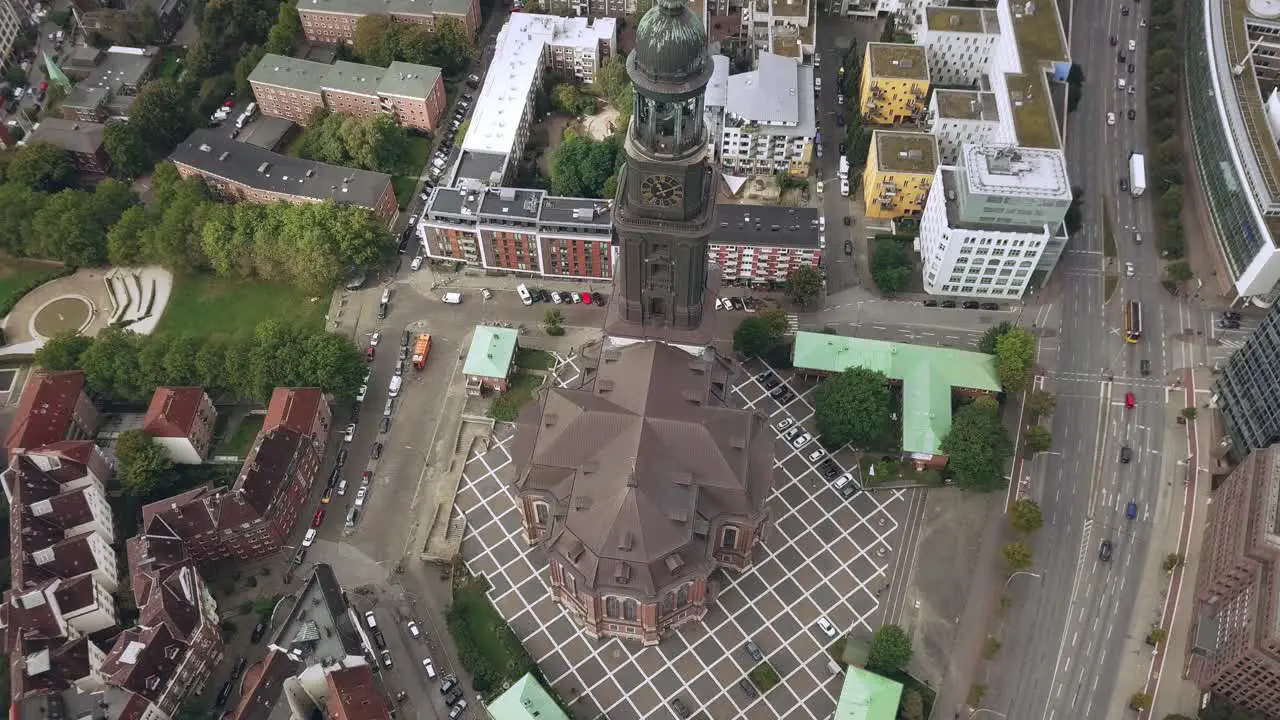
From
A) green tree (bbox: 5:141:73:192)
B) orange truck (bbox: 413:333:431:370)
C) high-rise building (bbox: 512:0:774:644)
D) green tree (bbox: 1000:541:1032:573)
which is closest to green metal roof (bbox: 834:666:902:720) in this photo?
high-rise building (bbox: 512:0:774:644)

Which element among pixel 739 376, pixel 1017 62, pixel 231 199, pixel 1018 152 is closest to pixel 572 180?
pixel 739 376

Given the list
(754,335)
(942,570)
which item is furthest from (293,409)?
(942,570)

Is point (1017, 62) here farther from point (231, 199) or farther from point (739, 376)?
point (231, 199)

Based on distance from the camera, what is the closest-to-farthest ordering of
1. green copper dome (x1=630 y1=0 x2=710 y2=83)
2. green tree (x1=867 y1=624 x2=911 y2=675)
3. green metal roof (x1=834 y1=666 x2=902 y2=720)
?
green copper dome (x1=630 y1=0 x2=710 y2=83), green metal roof (x1=834 y1=666 x2=902 y2=720), green tree (x1=867 y1=624 x2=911 y2=675)

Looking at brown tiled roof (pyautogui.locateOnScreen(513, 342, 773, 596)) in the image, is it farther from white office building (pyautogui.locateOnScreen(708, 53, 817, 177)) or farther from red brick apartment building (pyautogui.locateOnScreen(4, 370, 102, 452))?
red brick apartment building (pyautogui.locateOnScreen(4, 370, 102, 452))

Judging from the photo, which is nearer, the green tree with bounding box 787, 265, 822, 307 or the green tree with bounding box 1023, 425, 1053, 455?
the green tree with bounding box 1023, 425, 1053, 455

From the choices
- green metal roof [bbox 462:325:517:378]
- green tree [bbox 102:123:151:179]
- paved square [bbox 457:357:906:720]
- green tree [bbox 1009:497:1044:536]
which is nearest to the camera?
paved square [bbox 457:357:906:720]

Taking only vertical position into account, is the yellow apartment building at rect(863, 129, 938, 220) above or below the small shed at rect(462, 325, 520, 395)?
above

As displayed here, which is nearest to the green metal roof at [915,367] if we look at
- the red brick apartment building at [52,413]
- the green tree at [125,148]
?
the red brick apartment building at [52,413]
